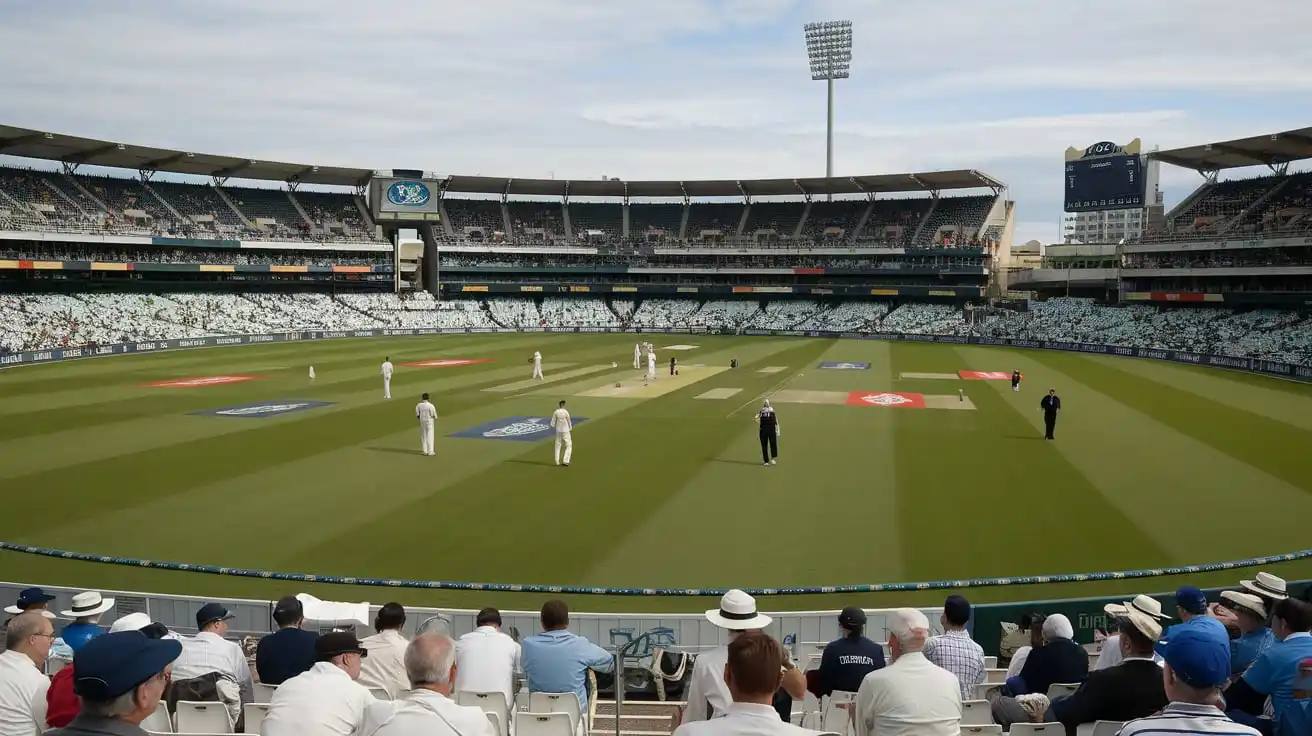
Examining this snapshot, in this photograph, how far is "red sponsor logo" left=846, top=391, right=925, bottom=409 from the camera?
114 ft

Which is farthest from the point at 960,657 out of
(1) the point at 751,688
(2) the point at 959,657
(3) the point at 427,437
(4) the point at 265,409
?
(4) the point at 265,409

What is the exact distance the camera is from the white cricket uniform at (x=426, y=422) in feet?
76.5

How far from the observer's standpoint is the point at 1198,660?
3838 mm

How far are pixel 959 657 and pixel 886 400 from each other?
97.4ft

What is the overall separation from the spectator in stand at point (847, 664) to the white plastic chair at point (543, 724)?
1941 millimetres

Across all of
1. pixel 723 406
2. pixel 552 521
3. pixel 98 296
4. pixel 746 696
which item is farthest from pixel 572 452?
pixel 98 296

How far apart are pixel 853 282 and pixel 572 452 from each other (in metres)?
71.3

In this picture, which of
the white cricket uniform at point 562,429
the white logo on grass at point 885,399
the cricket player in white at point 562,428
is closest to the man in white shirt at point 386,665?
the cricket player in white at point 562,428

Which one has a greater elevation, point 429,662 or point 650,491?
point 429,662

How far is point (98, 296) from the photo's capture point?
6788cm

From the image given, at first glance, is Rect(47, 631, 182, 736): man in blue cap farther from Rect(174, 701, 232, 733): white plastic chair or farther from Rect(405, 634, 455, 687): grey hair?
Rect(174, 701, 232, 733): white plastic chair

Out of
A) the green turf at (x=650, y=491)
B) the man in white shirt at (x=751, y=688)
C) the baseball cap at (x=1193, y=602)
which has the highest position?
the man in white shirt at (x=751, y=688)

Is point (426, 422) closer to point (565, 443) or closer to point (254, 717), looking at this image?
point (565, 443)

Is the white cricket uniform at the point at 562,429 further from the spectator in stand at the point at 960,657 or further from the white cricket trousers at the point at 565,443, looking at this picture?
the spectator in stand at the point at 960,657
